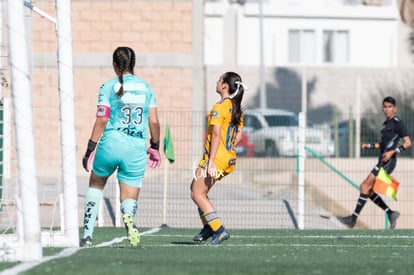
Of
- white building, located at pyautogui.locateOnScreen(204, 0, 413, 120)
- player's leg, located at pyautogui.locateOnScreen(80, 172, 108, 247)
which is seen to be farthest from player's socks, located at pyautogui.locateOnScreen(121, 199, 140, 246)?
white building, located at pyautogui.locateOnScreen(204, 0, 413, 120)

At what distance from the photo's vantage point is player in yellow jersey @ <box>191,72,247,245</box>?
37.9ft

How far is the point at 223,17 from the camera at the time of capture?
57062 mm

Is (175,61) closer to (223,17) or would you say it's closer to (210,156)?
(210,156)

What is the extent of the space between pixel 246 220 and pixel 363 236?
7.08m

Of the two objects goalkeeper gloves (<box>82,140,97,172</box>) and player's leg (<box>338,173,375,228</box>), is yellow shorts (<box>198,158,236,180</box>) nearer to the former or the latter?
goalkeeper gloves (<box>82,140,97,172</box>)

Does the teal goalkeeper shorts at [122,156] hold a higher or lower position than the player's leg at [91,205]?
higher

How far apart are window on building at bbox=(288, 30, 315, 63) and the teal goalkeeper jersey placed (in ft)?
160

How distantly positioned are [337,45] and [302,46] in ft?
5.62

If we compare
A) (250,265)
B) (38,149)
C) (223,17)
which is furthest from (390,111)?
(223,17)

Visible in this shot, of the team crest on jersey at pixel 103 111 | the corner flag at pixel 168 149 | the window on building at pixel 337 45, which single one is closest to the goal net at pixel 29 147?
the team crest on jersey at pixel 103 111

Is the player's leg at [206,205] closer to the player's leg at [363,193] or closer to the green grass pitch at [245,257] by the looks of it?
the green grass pitch at [245,257]

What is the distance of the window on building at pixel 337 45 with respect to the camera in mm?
59625

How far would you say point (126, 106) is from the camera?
10812 millimetres

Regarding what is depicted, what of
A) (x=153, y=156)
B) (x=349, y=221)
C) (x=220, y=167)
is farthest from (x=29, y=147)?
(x=349, y=221)
